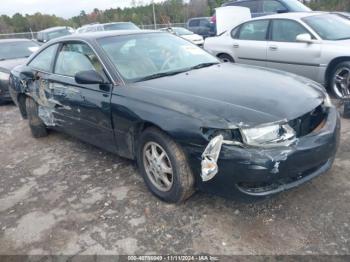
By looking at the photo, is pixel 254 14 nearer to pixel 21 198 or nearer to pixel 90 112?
pixel 90 112

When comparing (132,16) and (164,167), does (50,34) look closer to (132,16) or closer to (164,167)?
(164,167)

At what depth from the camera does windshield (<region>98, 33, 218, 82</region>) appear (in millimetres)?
3689

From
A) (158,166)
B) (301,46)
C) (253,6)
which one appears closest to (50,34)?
(253,6)

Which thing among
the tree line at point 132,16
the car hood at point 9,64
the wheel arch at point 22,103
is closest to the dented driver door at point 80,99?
the wheel arch at point 22,103

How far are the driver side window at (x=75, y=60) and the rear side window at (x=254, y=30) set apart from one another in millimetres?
4017

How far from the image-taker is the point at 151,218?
3.13m

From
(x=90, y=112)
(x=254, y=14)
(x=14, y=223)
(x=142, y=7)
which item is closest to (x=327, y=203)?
(x=90, y=112)

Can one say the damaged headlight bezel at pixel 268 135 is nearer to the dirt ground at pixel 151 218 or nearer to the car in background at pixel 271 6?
the dirt ground at pixel 151 218

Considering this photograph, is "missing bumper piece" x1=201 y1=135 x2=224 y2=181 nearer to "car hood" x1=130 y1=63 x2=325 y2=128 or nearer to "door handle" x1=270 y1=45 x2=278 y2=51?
"car hood" x1=130 y1=63 x2=325 y2=128

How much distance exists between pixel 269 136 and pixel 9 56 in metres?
8.07

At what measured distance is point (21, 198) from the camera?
147 inches

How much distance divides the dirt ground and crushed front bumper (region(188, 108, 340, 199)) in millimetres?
312

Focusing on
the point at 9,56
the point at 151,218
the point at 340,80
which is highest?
the point at 9,56

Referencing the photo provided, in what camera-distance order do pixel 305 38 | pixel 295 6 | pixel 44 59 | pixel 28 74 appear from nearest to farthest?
pixel 44 59
pixel 28 74
pixel 305 38
pixel 295 6
